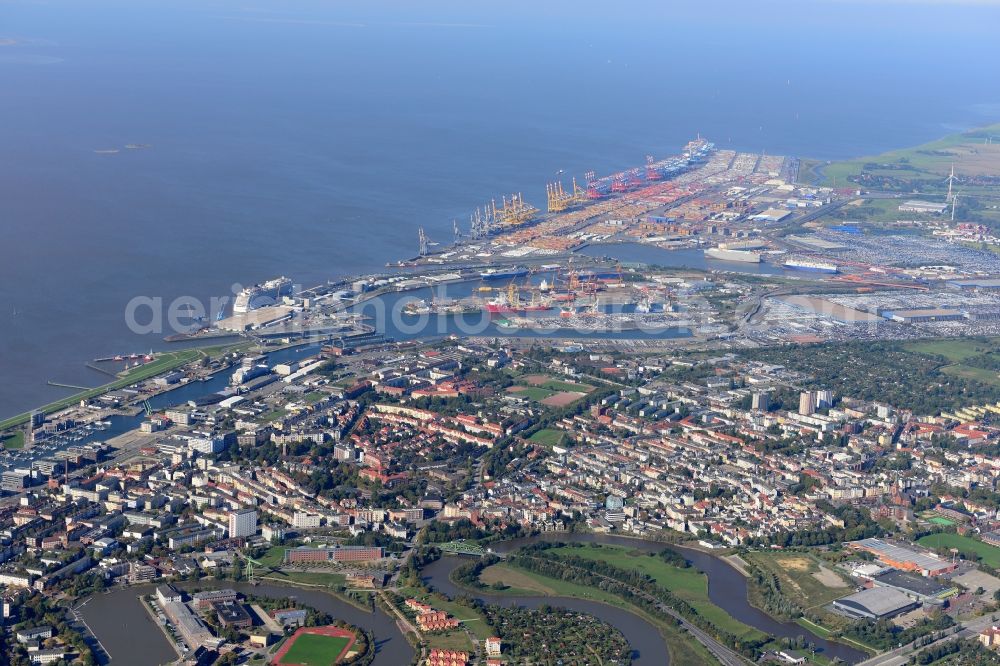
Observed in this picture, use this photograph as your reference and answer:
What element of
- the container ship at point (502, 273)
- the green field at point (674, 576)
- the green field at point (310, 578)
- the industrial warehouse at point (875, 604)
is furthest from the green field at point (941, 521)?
the container ship at point (502, 273)

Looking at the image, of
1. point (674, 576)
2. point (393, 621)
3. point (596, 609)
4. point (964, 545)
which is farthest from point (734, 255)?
point (393, 621)

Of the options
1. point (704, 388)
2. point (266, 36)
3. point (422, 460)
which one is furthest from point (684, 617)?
point (266, 36)

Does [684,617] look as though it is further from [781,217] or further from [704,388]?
[781,217]

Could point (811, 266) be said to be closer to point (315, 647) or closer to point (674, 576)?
point (674, 576)

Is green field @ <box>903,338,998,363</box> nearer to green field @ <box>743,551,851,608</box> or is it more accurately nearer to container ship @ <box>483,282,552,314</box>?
container ship @ <box>483,282,552,314</box>

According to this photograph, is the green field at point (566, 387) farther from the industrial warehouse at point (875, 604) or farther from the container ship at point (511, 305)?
the industrial warehouse at point (875, 604)

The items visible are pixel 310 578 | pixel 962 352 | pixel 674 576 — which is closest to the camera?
pixel 310 578

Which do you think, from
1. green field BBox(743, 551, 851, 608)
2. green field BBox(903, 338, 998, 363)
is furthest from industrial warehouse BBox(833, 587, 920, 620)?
green field BBox(903, 338, 998, 363)
